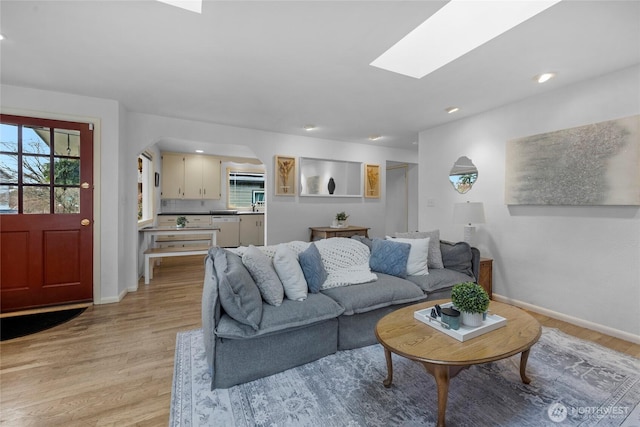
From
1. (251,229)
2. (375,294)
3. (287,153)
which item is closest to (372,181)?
(287,153)

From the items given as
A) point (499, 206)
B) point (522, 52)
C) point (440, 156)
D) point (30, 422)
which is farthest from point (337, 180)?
point (30, 422)

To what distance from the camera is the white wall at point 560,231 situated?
2.50 m

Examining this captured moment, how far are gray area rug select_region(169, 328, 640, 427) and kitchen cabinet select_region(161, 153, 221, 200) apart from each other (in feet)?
16.8

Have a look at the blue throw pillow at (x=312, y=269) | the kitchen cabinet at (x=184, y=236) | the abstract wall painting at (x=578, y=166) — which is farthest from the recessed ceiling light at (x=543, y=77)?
the kitchen cabinet at (x=184, y=236)

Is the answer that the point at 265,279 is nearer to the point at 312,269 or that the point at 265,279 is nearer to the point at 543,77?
the point at 312,269

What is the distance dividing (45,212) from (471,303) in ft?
13.8

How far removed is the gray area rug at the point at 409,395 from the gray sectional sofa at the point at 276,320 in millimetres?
104

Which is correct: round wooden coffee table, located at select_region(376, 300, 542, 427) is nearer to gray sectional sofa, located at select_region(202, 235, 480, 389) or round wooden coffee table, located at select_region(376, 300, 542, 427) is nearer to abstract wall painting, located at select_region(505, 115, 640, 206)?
gray sectional sofa, located at select_region(202, 235, 480, 389)

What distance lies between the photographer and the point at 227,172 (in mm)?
7355

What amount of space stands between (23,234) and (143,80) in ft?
6.93

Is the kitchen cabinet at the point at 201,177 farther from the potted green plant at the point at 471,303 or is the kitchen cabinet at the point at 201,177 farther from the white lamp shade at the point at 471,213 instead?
the potted green plant at the point at 471,303

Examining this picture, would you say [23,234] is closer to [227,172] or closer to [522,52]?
[227,172]

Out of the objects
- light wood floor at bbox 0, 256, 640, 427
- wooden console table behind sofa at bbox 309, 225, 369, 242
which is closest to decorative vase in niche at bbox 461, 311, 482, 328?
light wood floor at bbox 0, 256, 640, 427

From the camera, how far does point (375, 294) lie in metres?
2.32
